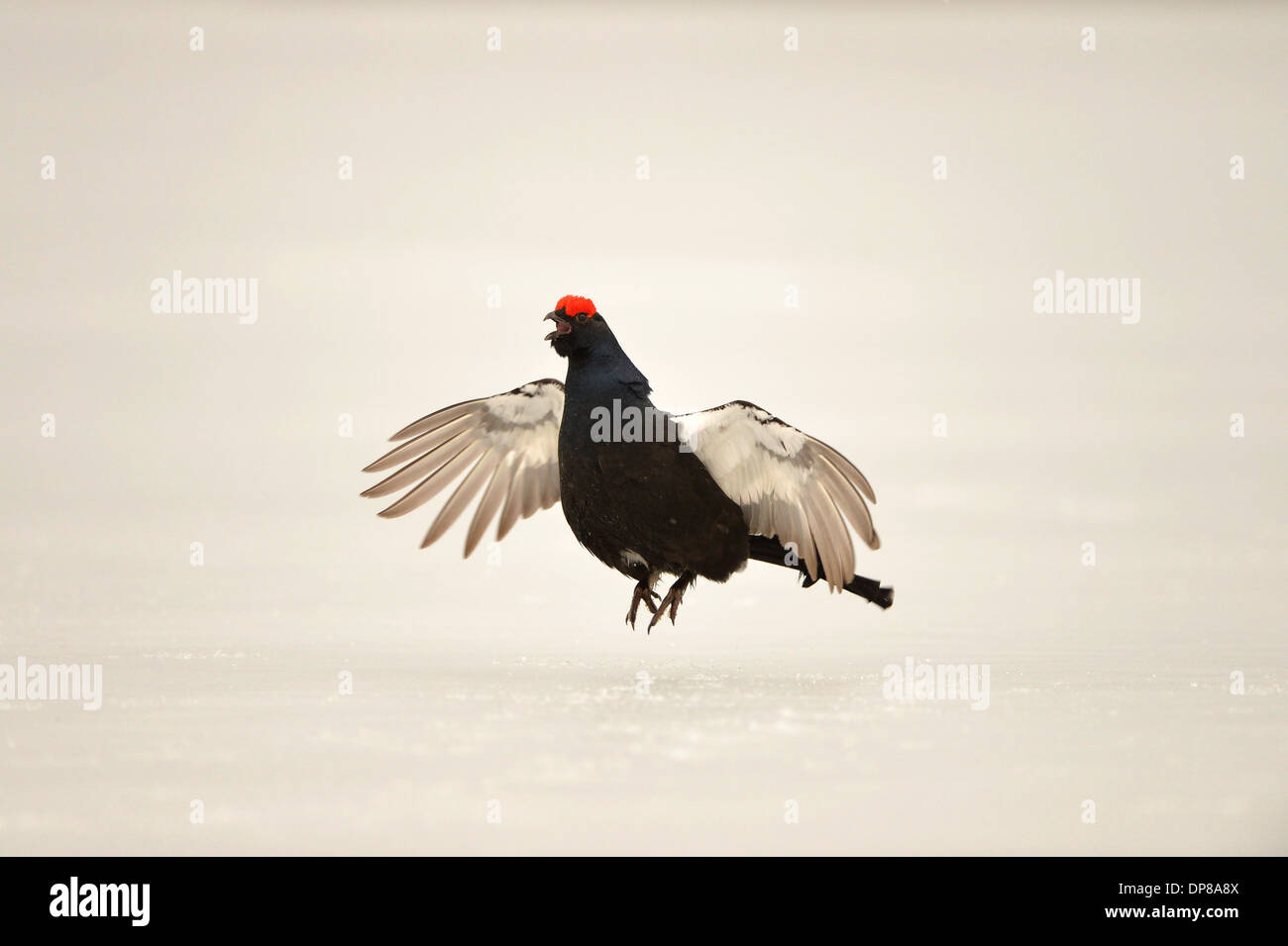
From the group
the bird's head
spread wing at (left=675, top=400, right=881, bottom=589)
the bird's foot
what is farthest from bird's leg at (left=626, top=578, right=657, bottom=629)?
the bird's head

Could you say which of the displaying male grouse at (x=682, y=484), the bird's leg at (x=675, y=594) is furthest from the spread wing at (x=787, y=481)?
the bird's leg at (x=675, y=594)

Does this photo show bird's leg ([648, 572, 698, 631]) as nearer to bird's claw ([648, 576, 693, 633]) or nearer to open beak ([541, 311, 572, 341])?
bird's claw ([648, 576, 693, 633])

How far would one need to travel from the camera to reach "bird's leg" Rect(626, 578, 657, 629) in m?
6.05

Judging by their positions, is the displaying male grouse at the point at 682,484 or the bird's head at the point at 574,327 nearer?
the displaying male grouse at the point at 682,484

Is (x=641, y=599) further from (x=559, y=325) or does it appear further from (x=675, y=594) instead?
(x=559, y=325)

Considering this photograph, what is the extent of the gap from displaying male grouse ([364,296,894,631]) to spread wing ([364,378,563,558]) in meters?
0.36

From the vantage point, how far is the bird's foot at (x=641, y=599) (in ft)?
19.9

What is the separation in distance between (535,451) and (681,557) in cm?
120

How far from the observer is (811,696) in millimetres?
5270

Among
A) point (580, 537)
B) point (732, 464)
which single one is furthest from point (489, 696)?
point (732, 464)

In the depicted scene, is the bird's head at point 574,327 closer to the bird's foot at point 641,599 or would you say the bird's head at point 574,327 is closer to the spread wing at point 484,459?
the spread wing at point 484,459

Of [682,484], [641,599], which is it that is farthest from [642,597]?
[682,484]

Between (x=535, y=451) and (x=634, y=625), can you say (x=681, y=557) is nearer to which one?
(x=634, y=625)

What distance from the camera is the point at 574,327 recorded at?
5746 millimetres
